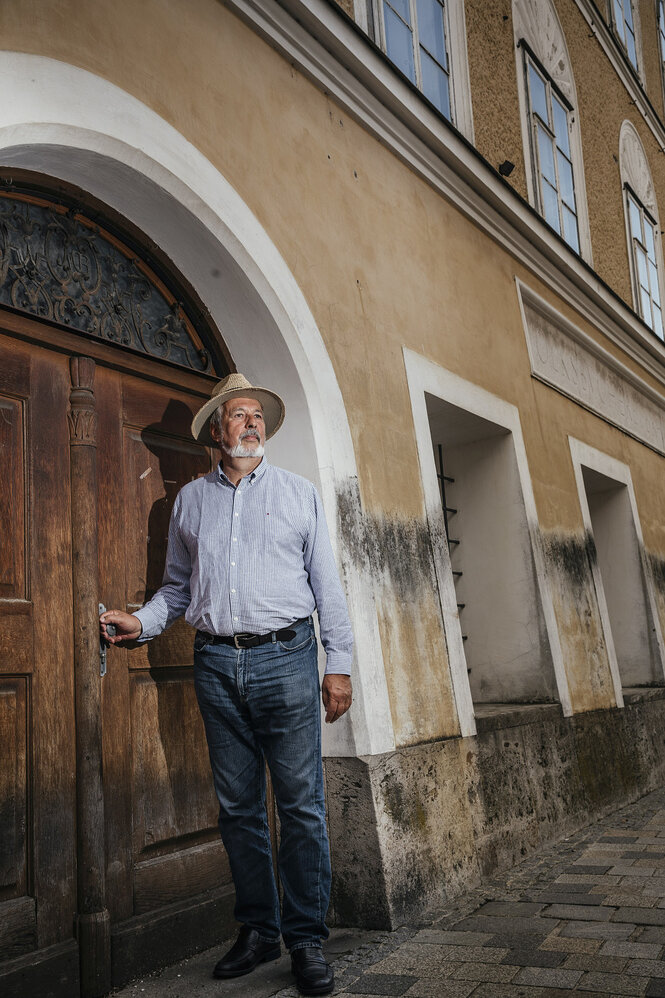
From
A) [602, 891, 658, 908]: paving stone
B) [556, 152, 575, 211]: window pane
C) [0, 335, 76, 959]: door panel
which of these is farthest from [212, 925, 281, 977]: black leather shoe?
[556, 152, 575, 211]: window pane

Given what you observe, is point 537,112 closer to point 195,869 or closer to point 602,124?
point 602,124

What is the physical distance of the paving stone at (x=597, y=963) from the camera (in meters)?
3.15

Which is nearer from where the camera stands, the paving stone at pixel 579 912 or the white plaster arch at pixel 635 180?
the paving stone at pixel 579 912

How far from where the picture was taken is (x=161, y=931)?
340 cm

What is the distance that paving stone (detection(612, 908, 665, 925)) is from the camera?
3.68m

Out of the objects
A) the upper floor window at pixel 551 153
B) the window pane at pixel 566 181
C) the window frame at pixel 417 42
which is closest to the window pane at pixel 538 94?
the upper floor window at pixel 551 153

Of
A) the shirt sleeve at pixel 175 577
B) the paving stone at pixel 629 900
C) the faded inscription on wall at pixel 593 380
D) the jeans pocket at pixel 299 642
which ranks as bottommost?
the paving stone at pixel 629 900

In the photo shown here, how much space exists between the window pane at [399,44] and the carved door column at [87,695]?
3741 mm

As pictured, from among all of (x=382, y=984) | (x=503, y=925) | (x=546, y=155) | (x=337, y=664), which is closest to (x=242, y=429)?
(x=337, y=664)

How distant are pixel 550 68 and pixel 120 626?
25.0ft

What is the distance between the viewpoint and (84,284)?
358cm

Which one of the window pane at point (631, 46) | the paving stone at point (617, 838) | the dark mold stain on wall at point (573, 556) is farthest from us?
the window pane at point (631, 46)

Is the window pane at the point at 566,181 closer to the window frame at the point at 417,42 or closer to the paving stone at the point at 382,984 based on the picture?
the window frame at the point at 417,42

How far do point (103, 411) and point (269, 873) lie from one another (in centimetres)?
179
